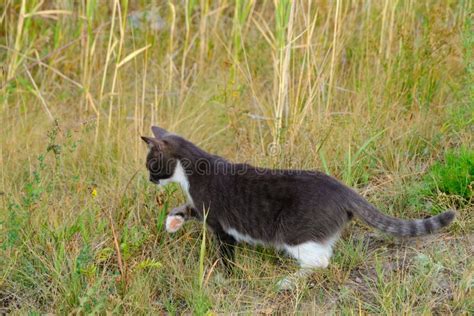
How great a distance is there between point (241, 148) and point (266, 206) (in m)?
1.27

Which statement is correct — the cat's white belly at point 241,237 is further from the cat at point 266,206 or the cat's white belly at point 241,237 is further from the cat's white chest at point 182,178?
the cat's white chest at point 182,178

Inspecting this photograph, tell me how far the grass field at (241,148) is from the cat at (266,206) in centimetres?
13

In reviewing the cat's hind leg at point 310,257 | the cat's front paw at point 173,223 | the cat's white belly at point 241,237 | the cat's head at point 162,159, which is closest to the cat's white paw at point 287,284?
the cat's hind leg at point 310,257

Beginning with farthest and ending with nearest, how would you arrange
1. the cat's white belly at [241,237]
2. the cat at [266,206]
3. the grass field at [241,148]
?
1. the cat's white belly at [241,237]
2. the cat at [266,206]
3. the grass field at [241,148]

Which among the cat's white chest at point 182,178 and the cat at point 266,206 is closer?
the cat at point 266,206

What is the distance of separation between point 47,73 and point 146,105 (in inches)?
40.0

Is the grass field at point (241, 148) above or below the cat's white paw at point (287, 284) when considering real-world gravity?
above

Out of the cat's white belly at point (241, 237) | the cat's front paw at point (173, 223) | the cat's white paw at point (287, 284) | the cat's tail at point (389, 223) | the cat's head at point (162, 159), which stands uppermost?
the cat's head at point (162, 159)

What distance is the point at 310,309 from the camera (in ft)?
11.7

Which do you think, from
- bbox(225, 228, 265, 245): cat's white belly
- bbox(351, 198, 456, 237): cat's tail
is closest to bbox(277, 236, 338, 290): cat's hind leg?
bbox(351, 198, 456, 237): cat's tail

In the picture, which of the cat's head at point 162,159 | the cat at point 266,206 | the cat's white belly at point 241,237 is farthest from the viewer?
the cat's head at point 162,159

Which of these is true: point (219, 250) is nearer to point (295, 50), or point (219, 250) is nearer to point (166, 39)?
point (295, 50)

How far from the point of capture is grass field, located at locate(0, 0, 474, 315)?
367cm

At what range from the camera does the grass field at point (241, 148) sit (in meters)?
3.67
